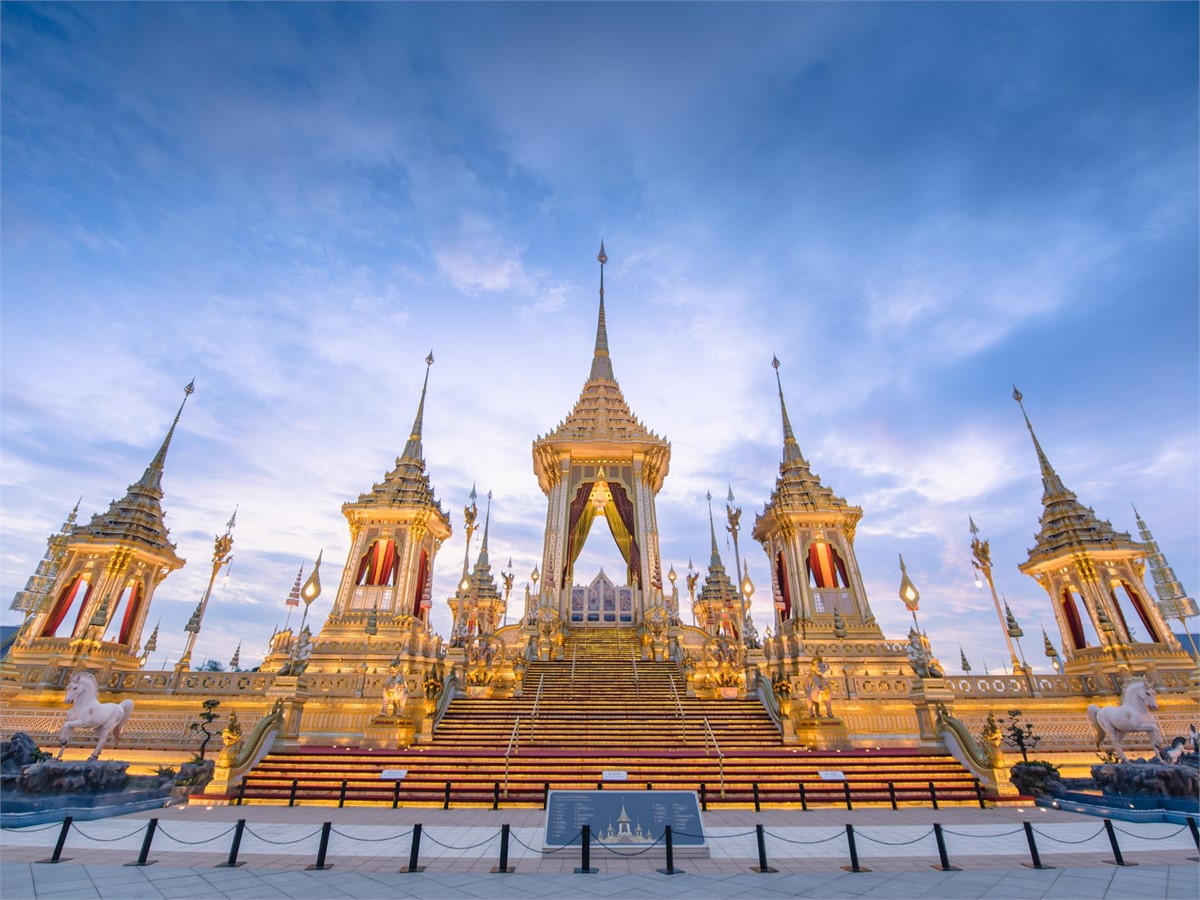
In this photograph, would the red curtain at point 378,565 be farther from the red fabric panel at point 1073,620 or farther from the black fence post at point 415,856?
the red fabric panel at point 1073,620

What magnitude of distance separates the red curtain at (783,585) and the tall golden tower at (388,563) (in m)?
19.3

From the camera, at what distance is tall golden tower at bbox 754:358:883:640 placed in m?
27.0

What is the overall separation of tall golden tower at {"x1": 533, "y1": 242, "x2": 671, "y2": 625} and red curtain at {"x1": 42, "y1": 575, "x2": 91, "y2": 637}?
68.0 ft

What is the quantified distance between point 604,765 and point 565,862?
19.0ft

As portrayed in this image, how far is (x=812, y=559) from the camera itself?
29250 mm

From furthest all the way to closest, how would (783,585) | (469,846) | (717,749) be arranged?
(783,585) → (717,749) → (469,846)

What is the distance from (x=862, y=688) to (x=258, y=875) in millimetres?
18378

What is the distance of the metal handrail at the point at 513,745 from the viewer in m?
11.8

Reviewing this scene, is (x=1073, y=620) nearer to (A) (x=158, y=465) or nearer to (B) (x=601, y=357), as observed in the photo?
(B) (x=601, y=357)

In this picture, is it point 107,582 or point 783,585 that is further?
point 783,585

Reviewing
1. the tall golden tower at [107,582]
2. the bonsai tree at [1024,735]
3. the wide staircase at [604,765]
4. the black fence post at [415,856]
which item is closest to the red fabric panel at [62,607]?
the tall golden tower at [107,582]

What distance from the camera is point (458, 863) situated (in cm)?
737

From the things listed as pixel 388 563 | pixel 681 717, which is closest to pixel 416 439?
pixel 388 563

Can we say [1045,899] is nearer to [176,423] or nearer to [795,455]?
[795,455]
